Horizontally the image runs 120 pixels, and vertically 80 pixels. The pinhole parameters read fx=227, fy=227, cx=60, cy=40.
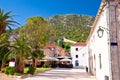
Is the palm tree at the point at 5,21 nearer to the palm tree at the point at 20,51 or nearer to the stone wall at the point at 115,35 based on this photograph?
the palm tree at the point at 20,51

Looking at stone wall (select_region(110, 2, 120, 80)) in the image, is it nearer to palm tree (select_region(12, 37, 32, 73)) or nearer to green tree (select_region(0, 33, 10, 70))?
palm tree (select_region(12, 37, 32, 73))

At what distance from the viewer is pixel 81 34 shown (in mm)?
152750

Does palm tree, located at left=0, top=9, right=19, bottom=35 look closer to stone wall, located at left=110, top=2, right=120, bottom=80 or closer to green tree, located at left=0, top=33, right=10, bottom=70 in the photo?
green tree, located at left=0, top=33, right=10, bottom=70

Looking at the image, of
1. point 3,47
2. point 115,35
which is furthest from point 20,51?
point 115,35

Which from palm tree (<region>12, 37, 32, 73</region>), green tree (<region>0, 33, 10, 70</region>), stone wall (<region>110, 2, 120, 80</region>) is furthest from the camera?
green tree (<region>0, 33, 10, 70</region>)

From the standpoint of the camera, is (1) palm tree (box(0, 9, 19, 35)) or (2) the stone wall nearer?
(2) the stone wall

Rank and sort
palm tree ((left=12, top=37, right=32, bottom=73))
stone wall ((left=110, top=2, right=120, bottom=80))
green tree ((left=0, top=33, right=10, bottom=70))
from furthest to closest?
green tree ((left=0, top=33, right=10, bottom=70)), palm tree ((left=12, top=37, right=32, bottom=73)), stone wall ((left=110, top=2, right=120, bottom=80))

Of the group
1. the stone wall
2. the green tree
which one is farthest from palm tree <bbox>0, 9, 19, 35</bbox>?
the stone wall

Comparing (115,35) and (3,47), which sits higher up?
(3,47)

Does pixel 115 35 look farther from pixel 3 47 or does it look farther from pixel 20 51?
pixel 3 47

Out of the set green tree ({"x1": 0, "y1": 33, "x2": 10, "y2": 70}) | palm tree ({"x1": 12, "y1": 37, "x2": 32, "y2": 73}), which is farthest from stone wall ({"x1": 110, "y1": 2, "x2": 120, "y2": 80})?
green tree ({"x1": 0, "y1": 33, "x2": 10, "y2": 70})

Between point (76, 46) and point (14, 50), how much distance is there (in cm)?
6483

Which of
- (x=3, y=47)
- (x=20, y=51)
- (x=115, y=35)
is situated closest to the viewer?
(x=115, y=35)

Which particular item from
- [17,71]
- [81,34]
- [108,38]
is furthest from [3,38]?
[81,34]
